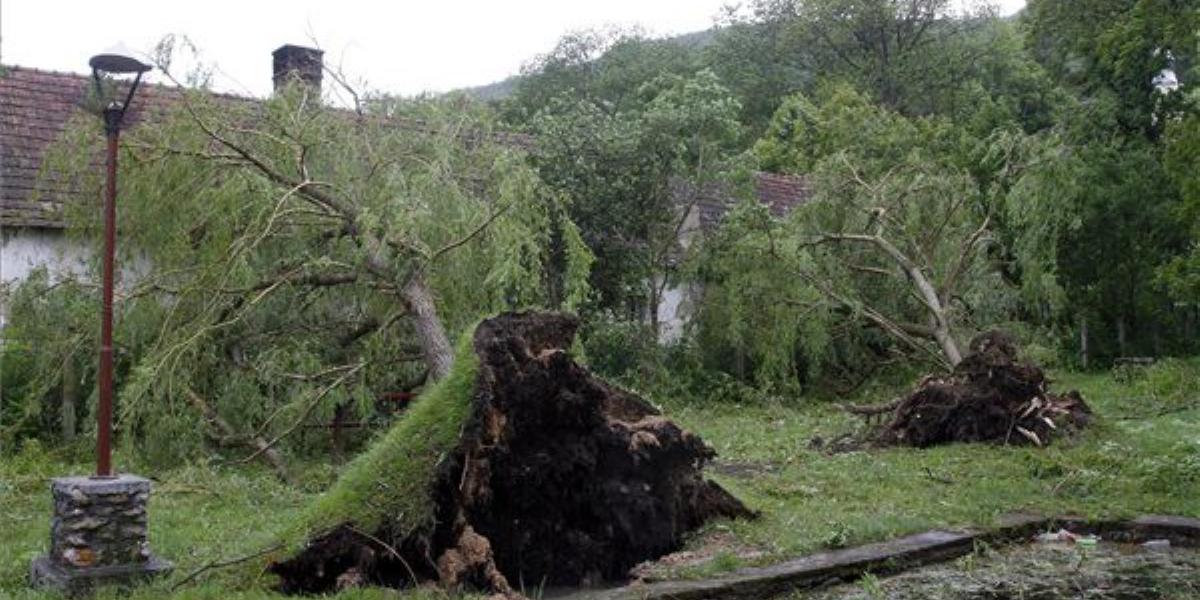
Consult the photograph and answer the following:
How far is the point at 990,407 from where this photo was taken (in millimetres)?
12391

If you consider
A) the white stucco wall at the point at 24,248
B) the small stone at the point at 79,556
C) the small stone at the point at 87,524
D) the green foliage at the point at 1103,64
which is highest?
the green foliage at the point at 1103,64

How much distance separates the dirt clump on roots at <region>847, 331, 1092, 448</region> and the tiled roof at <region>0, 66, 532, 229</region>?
17.5 feet

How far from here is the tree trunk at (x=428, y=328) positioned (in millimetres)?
10883

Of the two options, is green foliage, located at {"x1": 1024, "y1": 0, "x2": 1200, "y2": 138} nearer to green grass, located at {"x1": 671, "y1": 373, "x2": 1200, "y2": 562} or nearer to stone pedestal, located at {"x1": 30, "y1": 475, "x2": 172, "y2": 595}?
green grass, located at {"x1": 671, "y1": 373, "x2": 1200, "y2": 562}

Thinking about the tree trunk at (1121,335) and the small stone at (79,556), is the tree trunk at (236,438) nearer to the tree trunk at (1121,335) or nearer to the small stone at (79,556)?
the small stone at (79,556)

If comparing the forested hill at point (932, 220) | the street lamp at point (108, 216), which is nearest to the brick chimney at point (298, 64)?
the forested hill at point (932, 220)

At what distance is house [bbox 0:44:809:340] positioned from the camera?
1227cm

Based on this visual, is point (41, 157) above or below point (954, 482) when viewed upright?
above

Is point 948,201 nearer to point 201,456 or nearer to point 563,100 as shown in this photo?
point 563,100

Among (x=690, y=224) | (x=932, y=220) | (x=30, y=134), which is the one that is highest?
(x=30, y=134)

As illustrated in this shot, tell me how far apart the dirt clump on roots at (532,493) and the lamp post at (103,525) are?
0.81 meters

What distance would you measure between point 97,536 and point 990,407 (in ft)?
29.1

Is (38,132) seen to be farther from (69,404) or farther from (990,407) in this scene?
(990,407)

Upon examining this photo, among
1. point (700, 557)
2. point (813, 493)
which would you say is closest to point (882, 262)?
point (813, 493)
